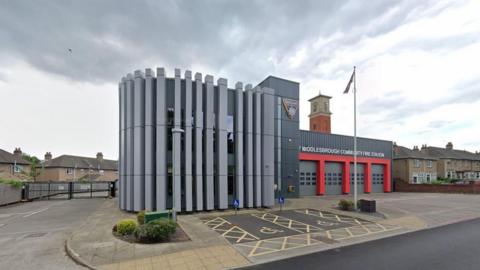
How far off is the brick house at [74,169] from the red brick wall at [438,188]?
6061 cm

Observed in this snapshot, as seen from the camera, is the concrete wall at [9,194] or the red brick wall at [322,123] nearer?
the concrete wall at [9,194]

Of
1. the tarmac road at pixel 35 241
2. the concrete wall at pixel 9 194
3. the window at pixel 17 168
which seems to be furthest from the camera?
the window at pixel 17 168

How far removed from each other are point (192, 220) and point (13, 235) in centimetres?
845

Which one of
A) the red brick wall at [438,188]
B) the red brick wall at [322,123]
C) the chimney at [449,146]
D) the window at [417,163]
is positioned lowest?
the red brick wall at [438,188]

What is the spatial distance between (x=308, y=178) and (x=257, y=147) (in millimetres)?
14831

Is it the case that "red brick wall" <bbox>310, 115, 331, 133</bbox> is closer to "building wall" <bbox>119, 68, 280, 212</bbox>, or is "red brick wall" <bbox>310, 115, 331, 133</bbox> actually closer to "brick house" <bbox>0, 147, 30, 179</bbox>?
"building wall" <bbox>119, 68, 280, 212</bbox>

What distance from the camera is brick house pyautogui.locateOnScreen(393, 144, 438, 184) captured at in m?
42.6

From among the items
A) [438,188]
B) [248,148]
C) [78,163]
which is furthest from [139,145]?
[78,163]

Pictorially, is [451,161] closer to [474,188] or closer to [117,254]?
[474,188]

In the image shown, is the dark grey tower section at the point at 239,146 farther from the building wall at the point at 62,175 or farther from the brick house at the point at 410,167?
the building wall at the point at 62,175

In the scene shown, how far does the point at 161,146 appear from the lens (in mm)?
17391

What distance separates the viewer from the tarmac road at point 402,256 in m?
8.09

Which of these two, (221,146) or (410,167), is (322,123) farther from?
(221,146)


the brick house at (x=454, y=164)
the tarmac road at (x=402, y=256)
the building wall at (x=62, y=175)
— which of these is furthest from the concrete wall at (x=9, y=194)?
the brick house at (x=454, y=164)
